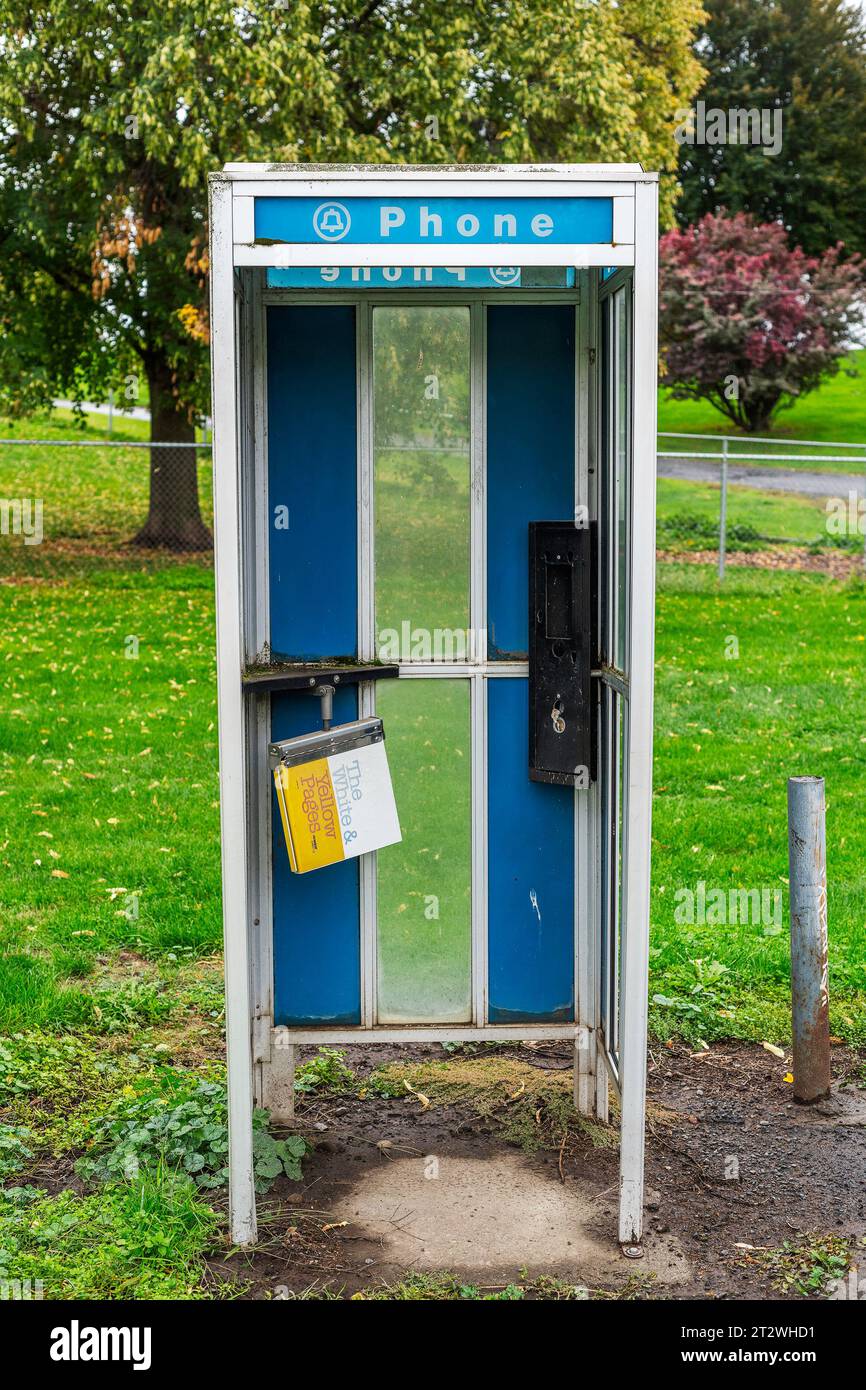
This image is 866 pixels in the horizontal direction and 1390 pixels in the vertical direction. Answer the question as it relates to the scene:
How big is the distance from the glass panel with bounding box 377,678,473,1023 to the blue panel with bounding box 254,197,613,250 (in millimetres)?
1500

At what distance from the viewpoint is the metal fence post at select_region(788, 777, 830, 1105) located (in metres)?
4.52

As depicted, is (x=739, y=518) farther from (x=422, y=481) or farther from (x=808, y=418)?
(x=422, y=481)

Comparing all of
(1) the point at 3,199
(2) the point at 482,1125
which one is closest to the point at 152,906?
(2) the point at 482,1125

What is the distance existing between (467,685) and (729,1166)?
1587mm

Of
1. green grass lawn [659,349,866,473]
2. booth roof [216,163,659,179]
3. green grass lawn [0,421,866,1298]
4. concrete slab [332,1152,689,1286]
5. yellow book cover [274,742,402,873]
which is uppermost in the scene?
green grass lawn [659,349,866,473]

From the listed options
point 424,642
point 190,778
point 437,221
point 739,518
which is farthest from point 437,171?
point 739,518

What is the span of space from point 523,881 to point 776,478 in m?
23.3

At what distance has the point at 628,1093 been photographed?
3725 mm

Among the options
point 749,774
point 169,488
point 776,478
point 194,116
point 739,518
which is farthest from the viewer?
point 776,478

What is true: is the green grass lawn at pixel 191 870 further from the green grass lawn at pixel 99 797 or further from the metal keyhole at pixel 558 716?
the metal keyhole at pixel 558 716

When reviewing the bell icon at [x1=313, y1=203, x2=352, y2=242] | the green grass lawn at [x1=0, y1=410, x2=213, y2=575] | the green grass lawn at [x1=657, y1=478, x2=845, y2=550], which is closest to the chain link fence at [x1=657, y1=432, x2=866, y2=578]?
the green grass lawn at [x1=657, y1=478, x2=845, y2=550]

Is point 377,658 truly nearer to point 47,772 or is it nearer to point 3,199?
point 47,772

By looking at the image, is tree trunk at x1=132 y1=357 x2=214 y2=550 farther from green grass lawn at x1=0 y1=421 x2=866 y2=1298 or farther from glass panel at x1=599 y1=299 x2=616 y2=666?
glass panel at x1=599 y1=299 x2=616 y2=666

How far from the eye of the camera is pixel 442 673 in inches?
166
